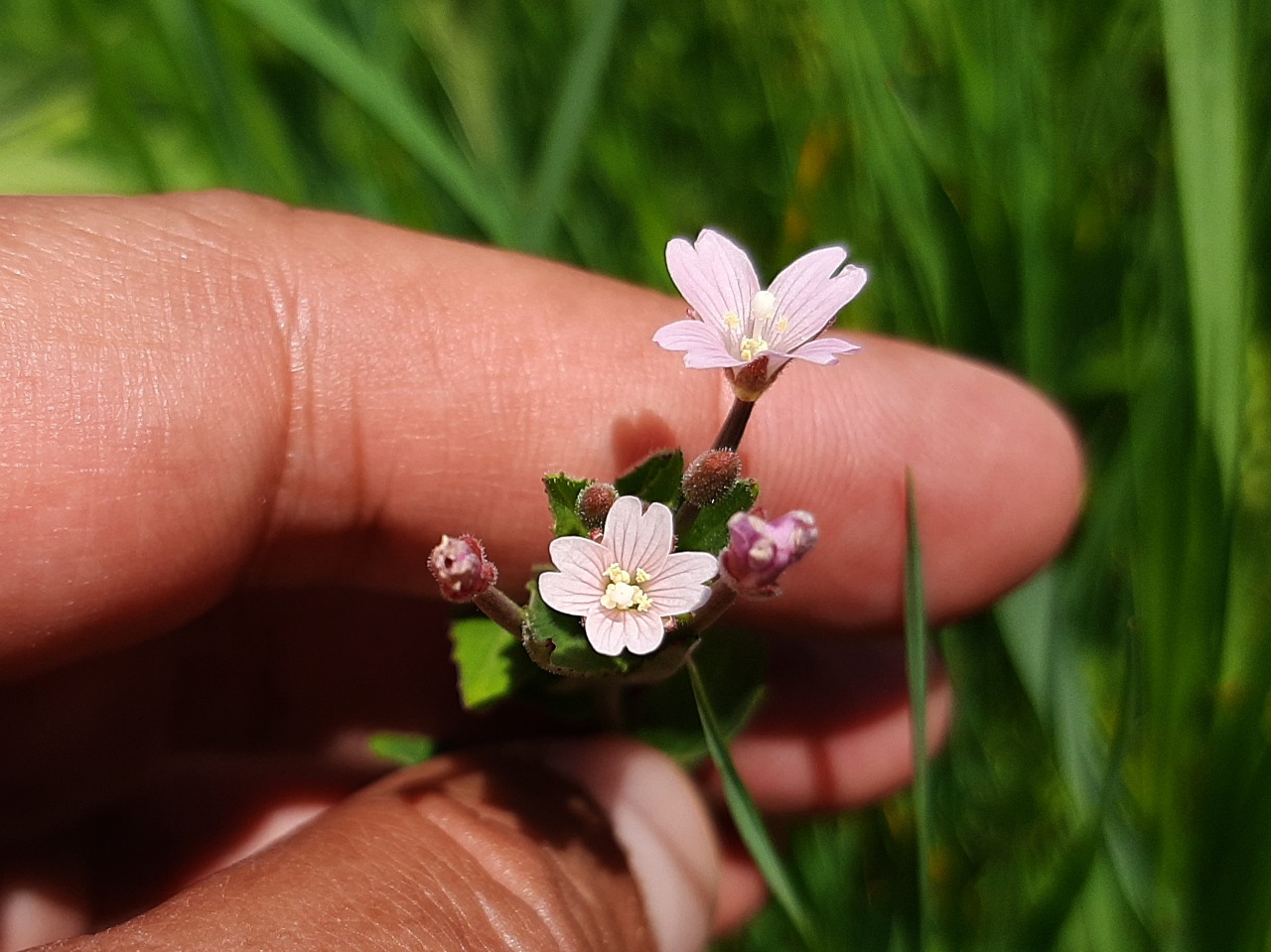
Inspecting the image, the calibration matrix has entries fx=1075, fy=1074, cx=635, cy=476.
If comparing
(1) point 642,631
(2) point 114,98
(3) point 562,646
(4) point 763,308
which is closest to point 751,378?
(4) point 763,308

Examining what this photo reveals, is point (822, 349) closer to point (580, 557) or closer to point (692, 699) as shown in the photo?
point (580, 557)

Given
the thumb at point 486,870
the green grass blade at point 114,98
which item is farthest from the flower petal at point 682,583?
Result: the green grass blade at point 114,98

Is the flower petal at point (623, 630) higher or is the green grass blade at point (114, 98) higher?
the green grass blade at point (114, 98)

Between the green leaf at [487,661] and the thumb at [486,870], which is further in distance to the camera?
the green leaf at [487,661]

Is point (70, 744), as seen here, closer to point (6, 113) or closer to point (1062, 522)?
point (6, 113)

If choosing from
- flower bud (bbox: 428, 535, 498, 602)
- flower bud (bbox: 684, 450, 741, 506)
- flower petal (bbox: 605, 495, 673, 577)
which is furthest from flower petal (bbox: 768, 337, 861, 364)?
flower bud (bbox: 428, 535, 498, 602)

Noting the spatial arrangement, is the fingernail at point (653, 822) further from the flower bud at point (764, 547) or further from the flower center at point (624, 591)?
the flower bud at point (764, 547)

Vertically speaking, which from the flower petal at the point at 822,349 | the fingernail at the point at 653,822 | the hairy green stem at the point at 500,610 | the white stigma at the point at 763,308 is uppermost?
the white stigma at the point at 763,308

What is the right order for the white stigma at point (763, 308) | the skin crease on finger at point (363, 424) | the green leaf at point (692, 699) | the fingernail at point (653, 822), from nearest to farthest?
the white stigma at point (763, 308) → the skin crease on finger at point (363, 424) → the fingernail at point (653, 822) → the green leaf at point (692, 699)
